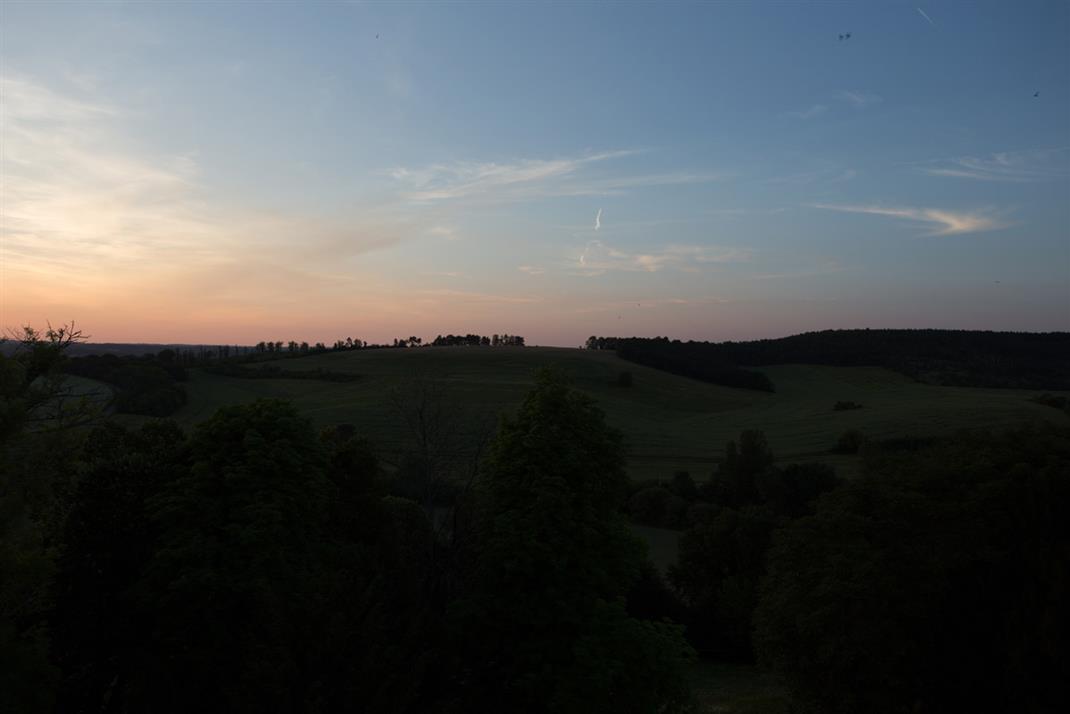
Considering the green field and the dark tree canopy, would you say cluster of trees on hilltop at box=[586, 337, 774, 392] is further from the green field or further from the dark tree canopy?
the dark tree canopy

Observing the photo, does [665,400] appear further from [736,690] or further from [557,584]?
[557,584]

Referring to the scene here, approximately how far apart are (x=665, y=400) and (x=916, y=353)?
6054 cm

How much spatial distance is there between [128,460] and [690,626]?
35297 millimetres

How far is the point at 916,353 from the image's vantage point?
144 m

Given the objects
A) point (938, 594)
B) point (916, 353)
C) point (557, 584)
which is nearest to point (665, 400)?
point (916, 353)

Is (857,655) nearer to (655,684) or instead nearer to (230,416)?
(655,684)

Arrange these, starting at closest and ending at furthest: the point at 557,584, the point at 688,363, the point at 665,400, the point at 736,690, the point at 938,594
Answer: the point at 557,584 → the point at 938,594 → the point at 736,690 → the point at 665,400 → the point at 688,363

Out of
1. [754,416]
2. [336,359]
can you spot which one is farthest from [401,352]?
[754,416]

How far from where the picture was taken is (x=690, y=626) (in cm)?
4581

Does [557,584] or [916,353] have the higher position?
[916,353]

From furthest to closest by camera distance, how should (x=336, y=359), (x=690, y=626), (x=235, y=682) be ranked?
(x=336, y=359) < (x=690, y=626) < (x=235, y=682)

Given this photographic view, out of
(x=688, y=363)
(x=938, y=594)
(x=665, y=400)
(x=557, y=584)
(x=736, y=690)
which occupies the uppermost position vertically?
(x=688, y=363)

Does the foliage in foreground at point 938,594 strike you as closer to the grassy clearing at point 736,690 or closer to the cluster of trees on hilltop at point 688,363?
the grassy clearing at point 736,690

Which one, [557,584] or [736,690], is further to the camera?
[736,690]
